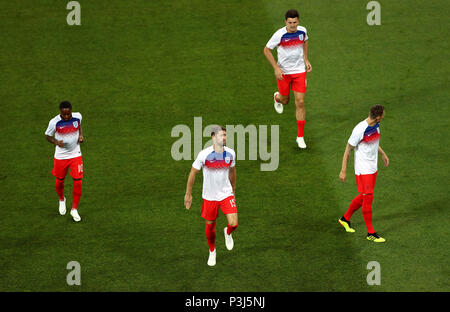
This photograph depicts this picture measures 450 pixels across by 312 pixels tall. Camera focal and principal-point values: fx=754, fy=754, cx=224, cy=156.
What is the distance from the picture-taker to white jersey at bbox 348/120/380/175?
435 inches

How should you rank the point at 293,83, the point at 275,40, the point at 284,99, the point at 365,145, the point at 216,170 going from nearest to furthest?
the point at 216,170 < the point at 365,145 < the point at 275,40 < the point at 293,83 < the point at 284,99

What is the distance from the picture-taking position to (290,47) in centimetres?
1370

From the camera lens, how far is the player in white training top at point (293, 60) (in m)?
13.5

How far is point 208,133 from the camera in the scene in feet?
49.1

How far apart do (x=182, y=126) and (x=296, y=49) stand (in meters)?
2.90

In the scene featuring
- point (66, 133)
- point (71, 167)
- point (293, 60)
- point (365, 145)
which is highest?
point (293, 60)

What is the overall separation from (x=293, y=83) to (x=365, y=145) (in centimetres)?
322

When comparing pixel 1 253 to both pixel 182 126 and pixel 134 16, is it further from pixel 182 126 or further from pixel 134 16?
pixel 134 16

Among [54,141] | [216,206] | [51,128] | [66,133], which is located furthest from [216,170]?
[51,128]

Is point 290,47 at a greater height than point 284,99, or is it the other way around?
point 290,47

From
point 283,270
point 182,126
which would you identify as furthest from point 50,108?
point 283,270

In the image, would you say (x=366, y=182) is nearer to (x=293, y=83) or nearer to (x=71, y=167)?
(x=293, y=83)

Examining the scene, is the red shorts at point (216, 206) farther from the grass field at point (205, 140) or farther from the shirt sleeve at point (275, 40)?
the shirt sleeve at point (275, 40)

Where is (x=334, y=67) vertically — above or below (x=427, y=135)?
above
